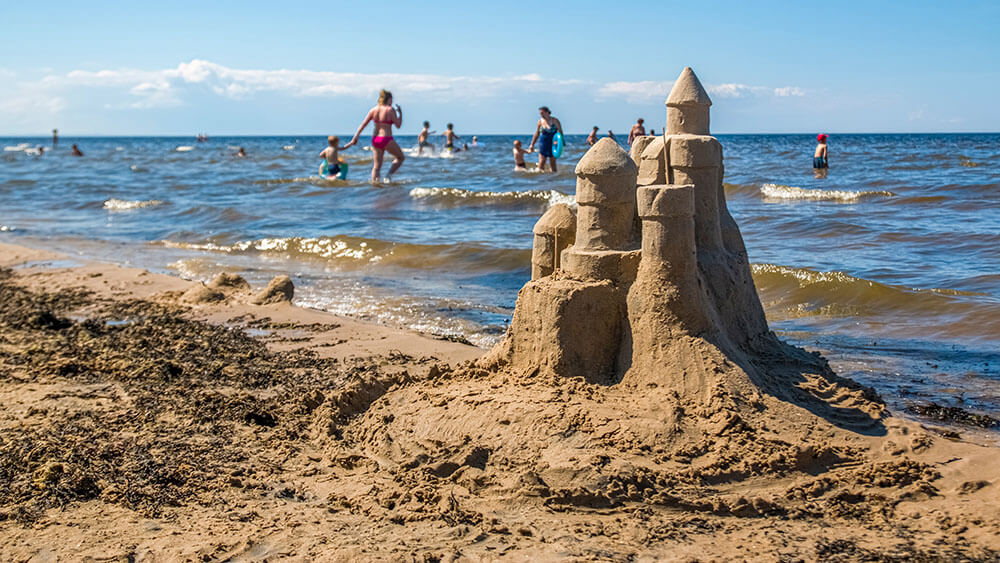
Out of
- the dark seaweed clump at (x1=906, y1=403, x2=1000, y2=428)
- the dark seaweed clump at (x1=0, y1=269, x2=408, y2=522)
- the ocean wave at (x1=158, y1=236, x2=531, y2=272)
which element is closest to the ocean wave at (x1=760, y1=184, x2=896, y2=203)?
the ocean wave at (x1=158, y1=236, x2=531, y2=272)

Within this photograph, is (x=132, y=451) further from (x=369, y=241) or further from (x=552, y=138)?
(x=552, y=138)

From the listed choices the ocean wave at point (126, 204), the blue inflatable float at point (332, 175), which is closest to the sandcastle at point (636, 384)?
the ocean wave at point (126, 204)

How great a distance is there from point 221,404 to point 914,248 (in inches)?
351

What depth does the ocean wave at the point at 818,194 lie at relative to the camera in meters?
17.2

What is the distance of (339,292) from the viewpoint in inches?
377

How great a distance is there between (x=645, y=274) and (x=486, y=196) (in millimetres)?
14698

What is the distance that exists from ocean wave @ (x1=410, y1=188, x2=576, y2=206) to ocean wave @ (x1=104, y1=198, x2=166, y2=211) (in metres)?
5.61

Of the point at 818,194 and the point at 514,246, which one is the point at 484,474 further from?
the point at 818,194

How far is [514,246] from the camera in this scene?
12.5 metres

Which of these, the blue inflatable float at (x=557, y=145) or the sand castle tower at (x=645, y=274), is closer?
the sand castle tower at (x=645, y=274)

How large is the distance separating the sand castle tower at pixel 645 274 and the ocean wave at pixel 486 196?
42.1 feet

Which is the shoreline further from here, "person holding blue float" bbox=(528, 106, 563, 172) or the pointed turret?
"person holding blue float" bbox=(528, 106, 563, 172)

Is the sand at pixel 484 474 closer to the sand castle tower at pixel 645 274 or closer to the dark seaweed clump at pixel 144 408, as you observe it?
the dark seaweed clump at pixel 144 408

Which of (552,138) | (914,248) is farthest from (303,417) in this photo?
(552,138)
